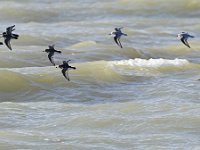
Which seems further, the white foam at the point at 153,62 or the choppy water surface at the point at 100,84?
the white foam at the point at 153,62

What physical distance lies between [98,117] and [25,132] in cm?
189

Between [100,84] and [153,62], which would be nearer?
[100,84]

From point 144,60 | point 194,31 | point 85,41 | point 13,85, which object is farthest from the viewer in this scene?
point 194,31

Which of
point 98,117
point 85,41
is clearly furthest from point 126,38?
point 98,117

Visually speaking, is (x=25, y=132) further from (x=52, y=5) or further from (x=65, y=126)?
(x=52, y=5)

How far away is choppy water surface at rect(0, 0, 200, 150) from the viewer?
55.2 ft

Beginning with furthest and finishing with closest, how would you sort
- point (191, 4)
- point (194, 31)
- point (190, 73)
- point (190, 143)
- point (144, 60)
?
point (191, 4)
point (194, 31)
point (144, 60)
point (190, 73)
point (190, 143)

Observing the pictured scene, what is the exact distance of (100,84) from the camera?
2245 cm

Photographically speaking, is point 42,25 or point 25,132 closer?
point 25,132

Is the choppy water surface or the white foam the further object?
the white foam

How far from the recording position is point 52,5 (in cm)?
3897

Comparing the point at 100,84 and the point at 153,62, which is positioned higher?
the point at 153,62

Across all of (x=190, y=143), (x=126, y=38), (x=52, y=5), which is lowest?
(x=190, y=143)

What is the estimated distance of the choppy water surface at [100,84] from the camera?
16.8 m
